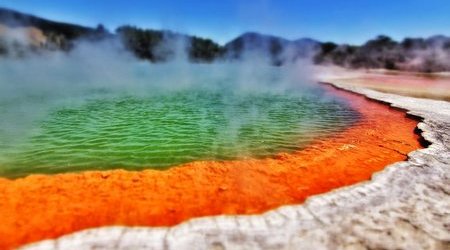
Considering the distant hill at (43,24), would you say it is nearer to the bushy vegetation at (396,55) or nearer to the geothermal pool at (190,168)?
the bushy vegetation at (396,55)

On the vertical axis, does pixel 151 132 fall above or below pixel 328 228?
above

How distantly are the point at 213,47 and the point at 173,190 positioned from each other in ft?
326

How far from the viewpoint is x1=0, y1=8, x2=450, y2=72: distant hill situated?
154 ft

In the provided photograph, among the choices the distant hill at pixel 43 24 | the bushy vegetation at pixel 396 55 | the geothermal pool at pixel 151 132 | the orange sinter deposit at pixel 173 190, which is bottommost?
the orange sinter deposit at pixel 173 190

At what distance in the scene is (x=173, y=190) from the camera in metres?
5.03

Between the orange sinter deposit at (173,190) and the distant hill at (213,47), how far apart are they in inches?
1674

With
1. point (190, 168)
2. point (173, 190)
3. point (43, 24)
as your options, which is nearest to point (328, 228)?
point (173, 190)

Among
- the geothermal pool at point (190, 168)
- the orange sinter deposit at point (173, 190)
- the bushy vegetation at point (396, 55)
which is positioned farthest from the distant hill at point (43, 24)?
the orange sinter deposit at point (173, 190)

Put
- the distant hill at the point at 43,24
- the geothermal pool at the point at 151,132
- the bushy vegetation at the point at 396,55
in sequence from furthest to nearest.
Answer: the distant hill at the point at 43,24 → the bushy vegetation at the point at 396,55 → the geothermal pool at the point at 151,132

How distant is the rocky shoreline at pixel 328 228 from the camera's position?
3447 millimetres

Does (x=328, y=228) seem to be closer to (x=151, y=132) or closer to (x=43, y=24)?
(x=151, y=132)

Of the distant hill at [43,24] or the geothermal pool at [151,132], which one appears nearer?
the geothermal pool at [151,132]

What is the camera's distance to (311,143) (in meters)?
7.77

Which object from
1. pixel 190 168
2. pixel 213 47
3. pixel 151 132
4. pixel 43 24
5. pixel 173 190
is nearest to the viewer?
pixel 173 190
